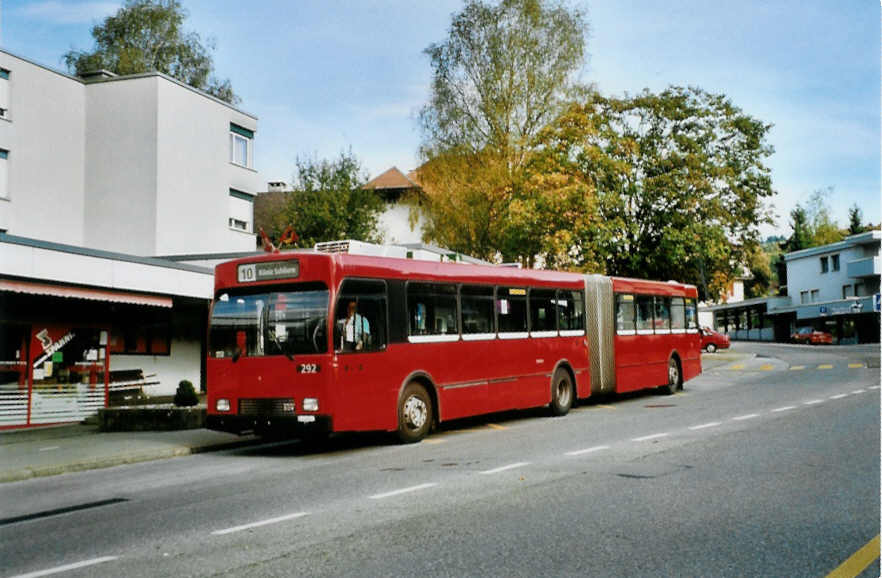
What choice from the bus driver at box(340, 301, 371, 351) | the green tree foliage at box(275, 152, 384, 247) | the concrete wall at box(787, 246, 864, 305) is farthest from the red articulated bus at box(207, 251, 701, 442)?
the concrete wall at box(787, 246, 864, 305)

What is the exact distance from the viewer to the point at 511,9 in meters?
39.9

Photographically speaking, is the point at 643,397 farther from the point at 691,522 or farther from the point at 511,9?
the point at 511,9

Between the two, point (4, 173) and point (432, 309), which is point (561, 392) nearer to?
point (432, 309)

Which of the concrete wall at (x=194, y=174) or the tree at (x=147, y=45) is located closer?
the concrete wall at (x=194, y=174)

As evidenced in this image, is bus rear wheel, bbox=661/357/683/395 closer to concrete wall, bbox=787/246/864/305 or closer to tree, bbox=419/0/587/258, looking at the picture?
tree, bbox=419/0/587/258

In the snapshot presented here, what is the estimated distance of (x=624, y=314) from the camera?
2112 centimetres

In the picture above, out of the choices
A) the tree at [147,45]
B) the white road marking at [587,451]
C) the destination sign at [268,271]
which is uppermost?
the tree at [147,45]

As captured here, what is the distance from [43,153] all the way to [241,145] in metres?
8.44

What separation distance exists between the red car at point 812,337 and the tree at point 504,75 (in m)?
43.2

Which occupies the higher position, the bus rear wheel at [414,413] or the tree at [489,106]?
the tree at [489,106]

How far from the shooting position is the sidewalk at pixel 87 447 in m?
12.0

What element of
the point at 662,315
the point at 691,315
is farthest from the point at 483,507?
the point at 691,315

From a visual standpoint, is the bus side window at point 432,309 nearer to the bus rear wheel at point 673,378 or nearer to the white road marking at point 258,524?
the white road marking at point 258,524

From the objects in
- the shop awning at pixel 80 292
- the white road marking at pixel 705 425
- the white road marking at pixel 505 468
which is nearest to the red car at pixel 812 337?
the white road marking at pixel 705 425
